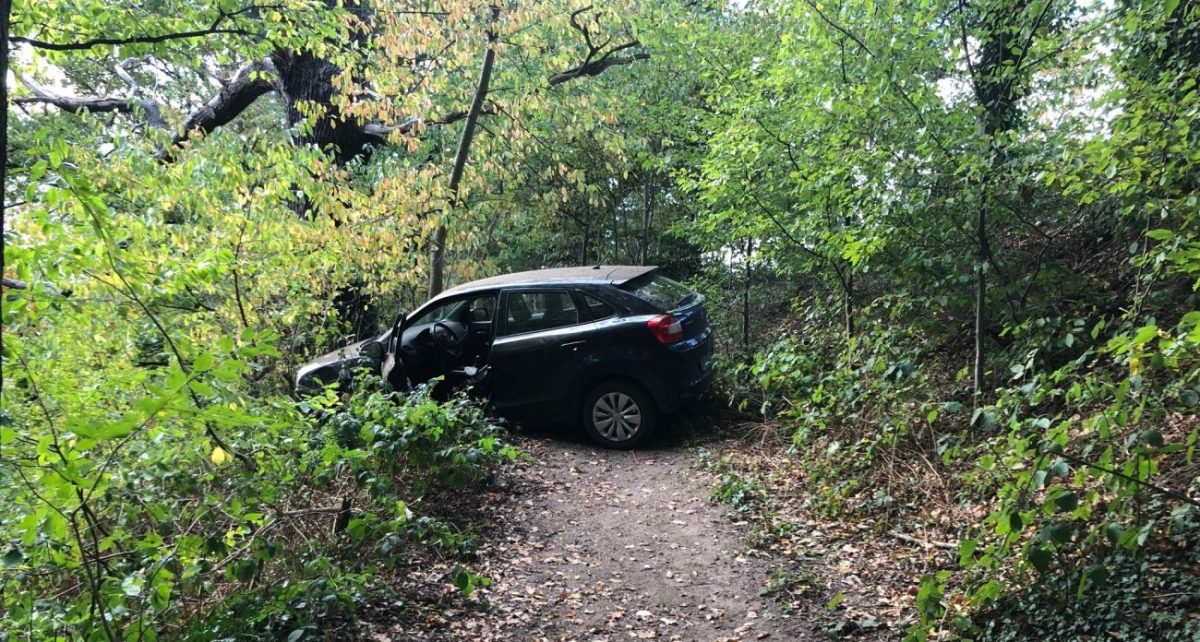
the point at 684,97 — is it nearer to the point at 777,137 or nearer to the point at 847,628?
the point at 777,137

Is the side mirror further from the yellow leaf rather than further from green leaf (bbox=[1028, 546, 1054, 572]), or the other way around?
green leaf (bbox=[1028, 546, 1054, 572])

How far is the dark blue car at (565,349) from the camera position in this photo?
7.20 m

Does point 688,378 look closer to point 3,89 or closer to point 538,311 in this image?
point 538,311

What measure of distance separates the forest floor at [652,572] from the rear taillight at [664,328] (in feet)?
4.45

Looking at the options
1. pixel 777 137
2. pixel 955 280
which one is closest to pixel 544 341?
pixel 777 137

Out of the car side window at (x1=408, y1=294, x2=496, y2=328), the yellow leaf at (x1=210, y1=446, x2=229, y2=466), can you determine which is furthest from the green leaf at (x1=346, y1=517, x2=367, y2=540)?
the car side window at (x1=408, y1=294, x2=496, y2=328)

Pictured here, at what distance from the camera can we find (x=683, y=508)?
236 inches

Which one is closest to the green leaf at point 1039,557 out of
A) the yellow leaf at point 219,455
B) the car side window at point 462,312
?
the yellow leaf at point 219,455

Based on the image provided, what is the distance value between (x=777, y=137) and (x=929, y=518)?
4.05 m

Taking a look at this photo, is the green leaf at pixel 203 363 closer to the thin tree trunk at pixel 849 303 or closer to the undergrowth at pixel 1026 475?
the undergrowth at pixel 1026 475

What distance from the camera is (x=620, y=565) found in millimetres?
5012

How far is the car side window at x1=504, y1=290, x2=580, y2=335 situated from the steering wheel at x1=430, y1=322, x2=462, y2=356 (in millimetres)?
565

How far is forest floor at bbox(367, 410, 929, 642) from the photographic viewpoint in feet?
13.3

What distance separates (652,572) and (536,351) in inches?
124
